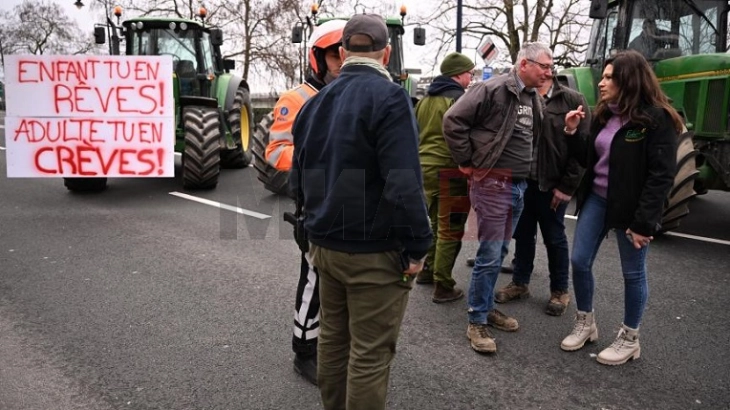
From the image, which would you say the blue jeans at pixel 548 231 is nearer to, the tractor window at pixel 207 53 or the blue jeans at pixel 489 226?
the blue jeans at pixel 489 226

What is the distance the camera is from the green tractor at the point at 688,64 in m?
5.39

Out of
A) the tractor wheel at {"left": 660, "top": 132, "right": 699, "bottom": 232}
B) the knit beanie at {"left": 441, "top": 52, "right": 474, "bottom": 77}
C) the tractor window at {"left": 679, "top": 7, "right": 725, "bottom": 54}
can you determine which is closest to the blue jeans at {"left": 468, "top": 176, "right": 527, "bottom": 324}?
the knit beanie at {"left": 441, "top": 52, "right": 474, "bottom": 77}

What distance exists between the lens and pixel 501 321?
153 inches

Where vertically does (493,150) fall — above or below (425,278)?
above

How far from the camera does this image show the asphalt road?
3.04m

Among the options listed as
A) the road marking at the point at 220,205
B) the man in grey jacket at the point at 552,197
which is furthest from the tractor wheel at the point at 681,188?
the road marking at the point at 220,205

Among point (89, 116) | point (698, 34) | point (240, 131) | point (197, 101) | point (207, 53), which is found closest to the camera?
point (698, 34)

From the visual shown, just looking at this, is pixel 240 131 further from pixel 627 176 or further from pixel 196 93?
pixel 627 176

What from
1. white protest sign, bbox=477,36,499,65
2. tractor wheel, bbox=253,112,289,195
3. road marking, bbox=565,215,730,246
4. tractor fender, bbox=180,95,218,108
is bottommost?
road marking, bbox=565,215,730,246

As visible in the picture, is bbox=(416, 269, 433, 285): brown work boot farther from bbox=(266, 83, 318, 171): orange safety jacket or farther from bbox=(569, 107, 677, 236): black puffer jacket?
bbox=(266, 83, 318, 171): orange safety jacket

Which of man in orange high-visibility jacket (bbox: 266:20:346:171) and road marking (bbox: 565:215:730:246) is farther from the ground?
man in orange high-visibility jacket (bbox: 266:20:346:171)

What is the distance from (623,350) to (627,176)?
1.05 meters

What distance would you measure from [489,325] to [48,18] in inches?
1920

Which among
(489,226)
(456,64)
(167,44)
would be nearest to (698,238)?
(456,64)
